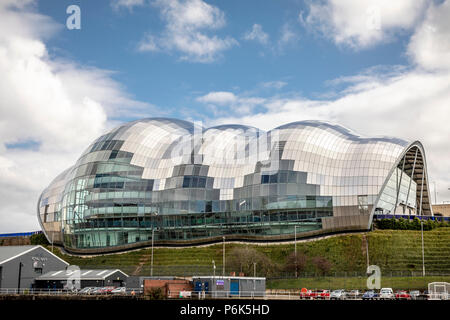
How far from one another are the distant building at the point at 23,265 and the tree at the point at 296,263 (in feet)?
115

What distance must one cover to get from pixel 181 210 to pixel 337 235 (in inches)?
1174

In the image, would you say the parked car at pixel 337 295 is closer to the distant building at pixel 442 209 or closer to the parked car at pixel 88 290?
the parked car at pixel 88 290

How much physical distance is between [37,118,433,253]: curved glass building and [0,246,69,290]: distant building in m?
26.0

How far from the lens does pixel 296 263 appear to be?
85.8 meters

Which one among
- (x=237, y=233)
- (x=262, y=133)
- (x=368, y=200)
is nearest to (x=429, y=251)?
(x=368, y=200)

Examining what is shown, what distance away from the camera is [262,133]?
11181cm

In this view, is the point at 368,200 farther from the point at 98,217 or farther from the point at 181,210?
the point at 98,217

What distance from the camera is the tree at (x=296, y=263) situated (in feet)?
281

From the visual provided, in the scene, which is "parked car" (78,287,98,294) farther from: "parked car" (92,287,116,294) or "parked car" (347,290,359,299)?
"parked car" (347,290,359,299)

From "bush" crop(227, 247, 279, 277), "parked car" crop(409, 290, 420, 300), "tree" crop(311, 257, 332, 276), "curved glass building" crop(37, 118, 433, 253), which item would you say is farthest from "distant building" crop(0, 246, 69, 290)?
"parked car" crop(409, 290, 420, 300)

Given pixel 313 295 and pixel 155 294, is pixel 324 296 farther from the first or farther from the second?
pixel 155 294

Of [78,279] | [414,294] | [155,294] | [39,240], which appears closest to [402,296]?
[414,294]

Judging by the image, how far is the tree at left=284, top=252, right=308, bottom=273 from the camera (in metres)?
85.6

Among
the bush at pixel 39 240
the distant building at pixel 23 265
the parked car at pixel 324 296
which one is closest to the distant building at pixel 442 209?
the parked car at pixel 324 296
